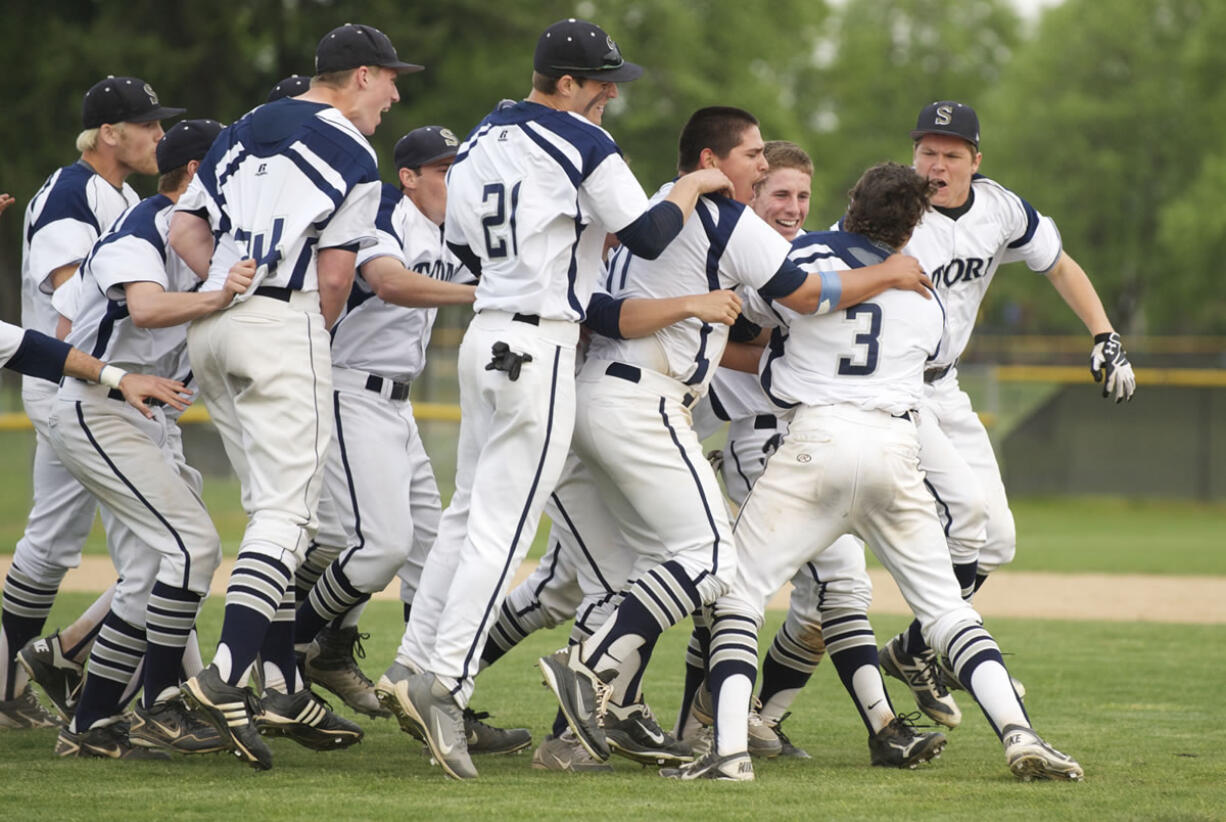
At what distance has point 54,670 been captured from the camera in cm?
605

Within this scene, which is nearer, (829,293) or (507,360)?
(507,360)

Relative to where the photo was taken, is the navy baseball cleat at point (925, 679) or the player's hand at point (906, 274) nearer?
the player's hand at point (906, 274)

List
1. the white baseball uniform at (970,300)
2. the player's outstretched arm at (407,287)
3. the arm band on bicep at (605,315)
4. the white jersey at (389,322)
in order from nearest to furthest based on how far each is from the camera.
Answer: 1. the arm band on bicep at (605,315)
2. the player's outstretched arm at (407,287)
3. the white jersey at (389,322)
4. the white baseball uniform at (970,300)

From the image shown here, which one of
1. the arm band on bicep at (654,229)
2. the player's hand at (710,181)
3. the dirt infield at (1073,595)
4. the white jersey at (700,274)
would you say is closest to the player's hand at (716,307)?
the white jersey at (700,274)

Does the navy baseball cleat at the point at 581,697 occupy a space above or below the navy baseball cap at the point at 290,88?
below

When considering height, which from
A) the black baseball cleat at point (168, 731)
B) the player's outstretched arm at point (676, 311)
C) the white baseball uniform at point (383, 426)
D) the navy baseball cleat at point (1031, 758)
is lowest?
the black baseball cleat at point (168, 731)

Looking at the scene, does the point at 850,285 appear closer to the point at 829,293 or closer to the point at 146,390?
the point at 829,293

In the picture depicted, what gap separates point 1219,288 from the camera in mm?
33312

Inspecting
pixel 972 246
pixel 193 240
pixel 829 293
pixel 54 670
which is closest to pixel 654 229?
pixel 829 293

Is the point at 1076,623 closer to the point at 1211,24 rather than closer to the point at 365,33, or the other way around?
the point at 365,33

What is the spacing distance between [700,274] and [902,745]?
1747 mm

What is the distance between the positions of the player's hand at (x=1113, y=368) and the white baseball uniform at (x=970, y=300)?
0.55 m

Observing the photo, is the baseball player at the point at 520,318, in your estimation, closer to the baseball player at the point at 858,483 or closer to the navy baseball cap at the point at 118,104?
the baseball player at the point at 858,483

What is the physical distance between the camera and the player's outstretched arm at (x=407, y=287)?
549cm
